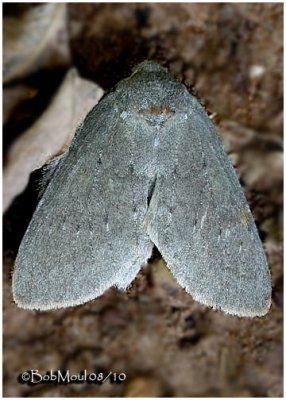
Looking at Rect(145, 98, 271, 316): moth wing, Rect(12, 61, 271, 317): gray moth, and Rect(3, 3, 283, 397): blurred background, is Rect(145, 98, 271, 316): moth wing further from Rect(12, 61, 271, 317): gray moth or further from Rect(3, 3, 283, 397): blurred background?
Rect(3, 3, 283, 397): blurred background

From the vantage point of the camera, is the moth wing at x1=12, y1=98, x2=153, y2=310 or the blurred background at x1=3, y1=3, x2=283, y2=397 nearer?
the moth wing at x1=12, y1=98, x2=153, y2=310

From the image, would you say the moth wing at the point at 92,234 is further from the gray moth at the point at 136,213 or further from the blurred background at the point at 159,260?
the blurred background at the point at 159,260

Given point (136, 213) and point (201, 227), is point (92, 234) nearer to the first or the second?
point (136, 213)

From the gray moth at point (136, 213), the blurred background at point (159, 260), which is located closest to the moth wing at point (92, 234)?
the gray moth at point (136, 213)

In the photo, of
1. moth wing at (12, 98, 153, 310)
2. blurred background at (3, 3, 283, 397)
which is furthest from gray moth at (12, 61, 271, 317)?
blurred background at (3, 3, 283, 397)

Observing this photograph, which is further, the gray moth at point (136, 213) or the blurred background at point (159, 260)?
the blurred background at point (159, 260)

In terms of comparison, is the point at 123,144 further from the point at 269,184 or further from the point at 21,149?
the point at 269,184
